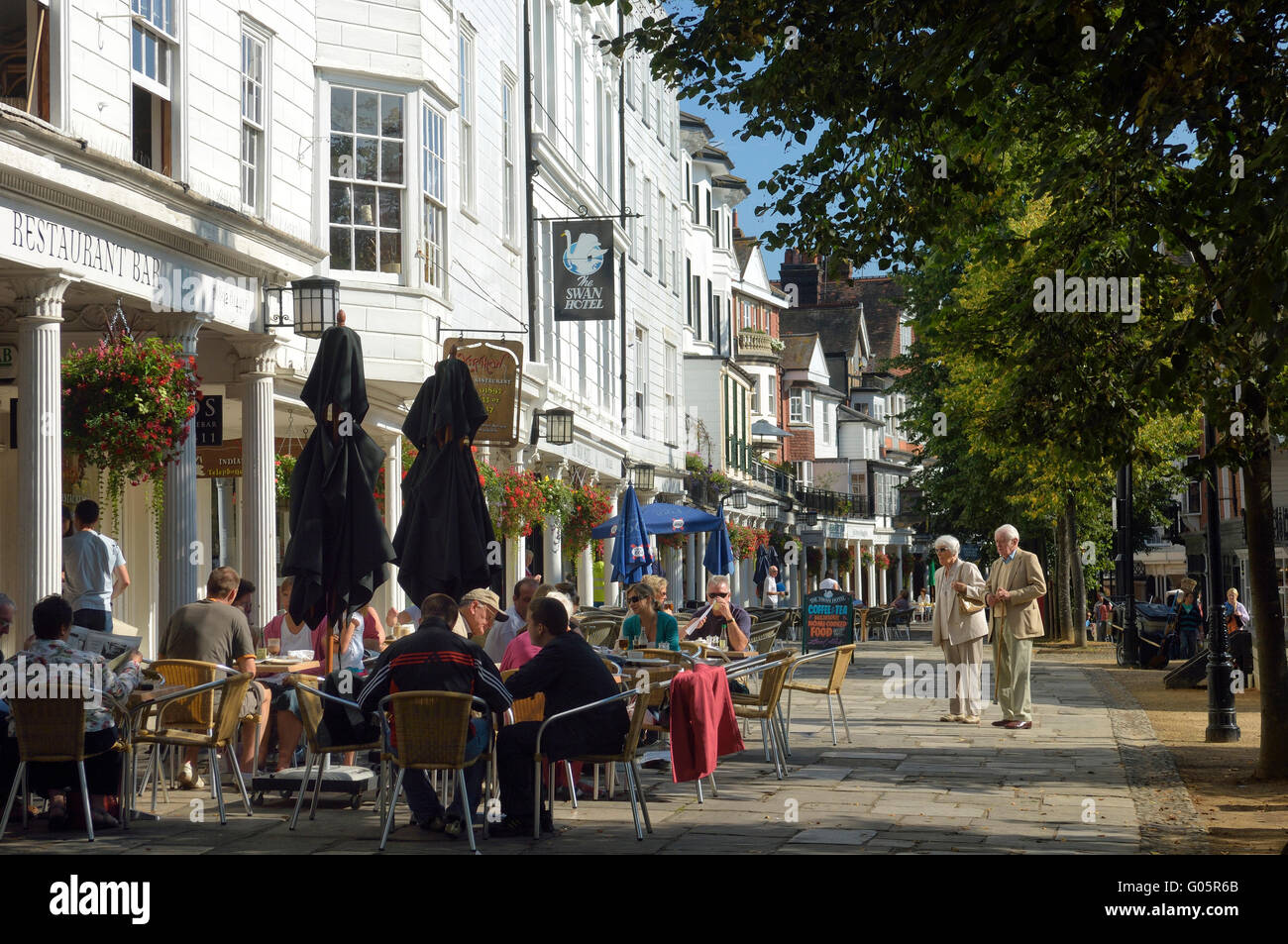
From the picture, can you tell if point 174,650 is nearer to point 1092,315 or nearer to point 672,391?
point 1092,315

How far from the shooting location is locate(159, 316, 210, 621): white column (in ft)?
45.8

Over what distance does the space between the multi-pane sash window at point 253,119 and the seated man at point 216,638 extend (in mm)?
6108

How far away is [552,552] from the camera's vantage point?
27.8 metres

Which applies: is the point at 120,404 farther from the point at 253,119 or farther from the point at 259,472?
the point at 253,119

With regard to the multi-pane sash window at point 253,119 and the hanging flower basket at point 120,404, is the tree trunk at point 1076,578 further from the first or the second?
the hanging flower basket at point 120,404

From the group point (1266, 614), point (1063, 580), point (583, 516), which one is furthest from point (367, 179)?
point (1063, 580)

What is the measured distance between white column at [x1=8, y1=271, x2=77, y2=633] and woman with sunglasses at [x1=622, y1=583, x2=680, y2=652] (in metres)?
5.22

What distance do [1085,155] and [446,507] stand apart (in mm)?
4974

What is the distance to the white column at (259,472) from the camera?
15680 millimetres

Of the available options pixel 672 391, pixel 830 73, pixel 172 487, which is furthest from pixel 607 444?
pixel 830 73

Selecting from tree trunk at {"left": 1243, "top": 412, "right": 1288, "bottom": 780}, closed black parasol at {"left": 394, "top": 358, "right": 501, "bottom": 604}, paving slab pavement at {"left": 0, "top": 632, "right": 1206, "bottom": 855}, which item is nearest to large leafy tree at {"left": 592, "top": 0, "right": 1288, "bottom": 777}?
tree trunk at {"left": 1243, "top": 412, "right": 1288, "bottom": 780}

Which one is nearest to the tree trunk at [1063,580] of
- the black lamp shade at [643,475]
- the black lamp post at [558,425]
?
the black lamp shade at [643,475]

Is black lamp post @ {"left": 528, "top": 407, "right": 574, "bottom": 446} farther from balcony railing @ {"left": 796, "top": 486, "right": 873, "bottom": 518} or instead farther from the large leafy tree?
balcony railing @ {"left": 796, "top": 486, "right": 873, "bottom": 518}

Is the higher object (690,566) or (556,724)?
(690,566)
